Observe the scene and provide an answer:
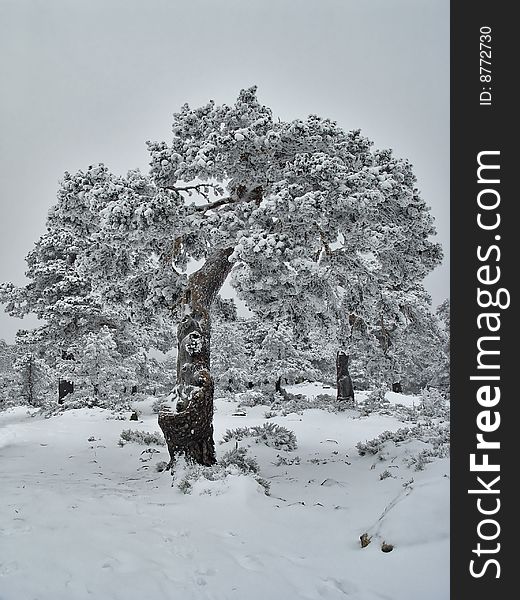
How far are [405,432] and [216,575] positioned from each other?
7.72 metres

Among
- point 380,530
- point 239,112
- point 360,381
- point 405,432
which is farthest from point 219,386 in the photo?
point 380,530

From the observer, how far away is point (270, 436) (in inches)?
459

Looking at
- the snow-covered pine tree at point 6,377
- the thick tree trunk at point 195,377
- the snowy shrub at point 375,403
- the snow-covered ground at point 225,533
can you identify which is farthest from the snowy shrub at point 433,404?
the snow-covered pine tree at point 6,377

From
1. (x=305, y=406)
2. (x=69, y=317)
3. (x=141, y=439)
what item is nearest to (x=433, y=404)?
(x=305, y=406)

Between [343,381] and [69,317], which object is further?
[69,317]

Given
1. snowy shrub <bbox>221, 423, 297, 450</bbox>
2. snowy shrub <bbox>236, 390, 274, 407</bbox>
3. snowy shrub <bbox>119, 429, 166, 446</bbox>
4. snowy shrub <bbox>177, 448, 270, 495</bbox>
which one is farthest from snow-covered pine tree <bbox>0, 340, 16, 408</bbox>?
snowy shrub <bbox>177, 448, 270, 495</bbox>

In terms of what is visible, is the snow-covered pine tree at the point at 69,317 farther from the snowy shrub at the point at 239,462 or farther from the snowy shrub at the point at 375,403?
the snowy shrub at the point at 239,462

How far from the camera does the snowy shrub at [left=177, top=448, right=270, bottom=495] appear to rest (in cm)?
691

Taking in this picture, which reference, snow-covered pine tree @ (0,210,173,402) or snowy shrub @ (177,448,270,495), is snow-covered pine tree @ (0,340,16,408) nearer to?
snow-covered pine tree @ (0,210,173,402)

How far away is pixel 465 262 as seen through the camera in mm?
3686

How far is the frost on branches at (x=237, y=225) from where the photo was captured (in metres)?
7.71

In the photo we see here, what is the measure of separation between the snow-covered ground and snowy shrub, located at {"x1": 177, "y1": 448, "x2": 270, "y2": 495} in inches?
8.3

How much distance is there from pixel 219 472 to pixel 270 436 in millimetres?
4497

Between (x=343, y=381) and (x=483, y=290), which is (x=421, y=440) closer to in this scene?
(x=483, y=290)
